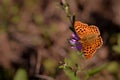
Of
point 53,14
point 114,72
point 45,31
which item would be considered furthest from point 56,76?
point 53,14

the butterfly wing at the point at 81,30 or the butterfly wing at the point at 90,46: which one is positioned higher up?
the butterfly wing at the point at 81,30

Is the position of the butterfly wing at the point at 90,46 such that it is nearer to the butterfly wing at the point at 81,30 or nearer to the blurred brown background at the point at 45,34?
the butterfly wing at the point at 81,30

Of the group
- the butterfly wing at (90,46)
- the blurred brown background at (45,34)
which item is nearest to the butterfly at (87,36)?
the butterfly wing at (90,46)

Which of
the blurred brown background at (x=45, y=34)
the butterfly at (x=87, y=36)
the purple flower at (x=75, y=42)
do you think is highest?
the butterfly at (x=87, y=36)

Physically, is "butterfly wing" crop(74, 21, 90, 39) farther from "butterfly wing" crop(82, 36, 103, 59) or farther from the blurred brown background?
the blurred brown background

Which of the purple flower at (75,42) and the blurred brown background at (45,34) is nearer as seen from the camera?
the purple flower at (75,42)
